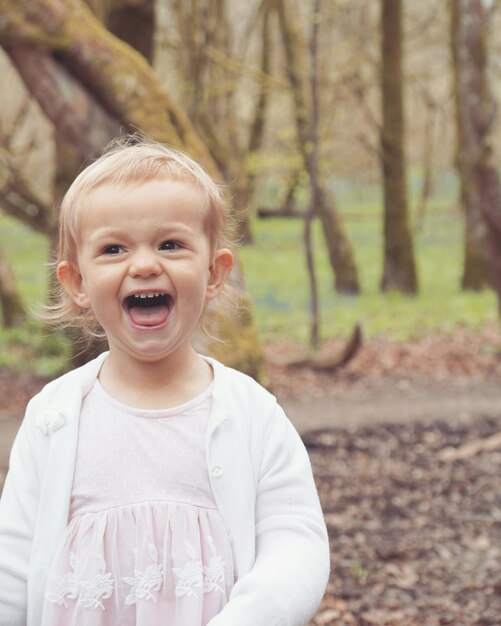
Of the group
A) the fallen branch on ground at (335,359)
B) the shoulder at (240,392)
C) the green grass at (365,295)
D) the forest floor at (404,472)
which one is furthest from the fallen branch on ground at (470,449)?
the shoulder at (240,392)

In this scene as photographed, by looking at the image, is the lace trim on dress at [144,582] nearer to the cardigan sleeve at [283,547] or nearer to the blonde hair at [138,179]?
the cardigan sleeve at [283,547]

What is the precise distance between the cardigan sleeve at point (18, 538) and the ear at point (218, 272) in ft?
1.59

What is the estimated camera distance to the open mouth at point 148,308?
6.07 feet

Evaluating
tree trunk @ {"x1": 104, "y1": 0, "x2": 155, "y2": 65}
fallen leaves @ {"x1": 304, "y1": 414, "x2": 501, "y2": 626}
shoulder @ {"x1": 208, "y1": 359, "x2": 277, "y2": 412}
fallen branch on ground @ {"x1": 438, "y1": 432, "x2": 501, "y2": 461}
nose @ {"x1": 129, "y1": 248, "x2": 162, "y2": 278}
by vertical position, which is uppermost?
tree trunk @ {"x1": 104, "y1": 0, "x2": 155, "y2": 65}

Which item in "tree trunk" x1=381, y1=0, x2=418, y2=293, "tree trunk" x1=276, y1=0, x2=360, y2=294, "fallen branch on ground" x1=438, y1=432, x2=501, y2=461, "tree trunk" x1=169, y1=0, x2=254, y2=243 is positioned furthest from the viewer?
"tree trunk" x1=381, y1=0, x2=418, y2=293

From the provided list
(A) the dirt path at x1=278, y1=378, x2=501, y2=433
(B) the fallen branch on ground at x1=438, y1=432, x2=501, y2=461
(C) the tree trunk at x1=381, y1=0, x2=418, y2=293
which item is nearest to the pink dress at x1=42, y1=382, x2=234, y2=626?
(B) the fallen branch on ground at x1=438, y1=432, x2=501, y2=461

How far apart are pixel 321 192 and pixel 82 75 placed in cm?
1064

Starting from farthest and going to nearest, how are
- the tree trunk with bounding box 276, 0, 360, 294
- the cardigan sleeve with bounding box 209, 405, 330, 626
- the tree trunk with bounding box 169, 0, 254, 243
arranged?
the tree trunk with bounding box 276, 0, 360, 294 < the tree trunk with bounding box 169, 0, 254, 243 < the cardigan sleeve with bounding box 209, 405, 330, 626

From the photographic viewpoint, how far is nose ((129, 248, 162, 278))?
1813 mm

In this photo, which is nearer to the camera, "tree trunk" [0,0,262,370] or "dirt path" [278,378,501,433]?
"tree trunk" [0,0,262,370]

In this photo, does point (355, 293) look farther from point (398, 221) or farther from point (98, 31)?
point (98, 31)

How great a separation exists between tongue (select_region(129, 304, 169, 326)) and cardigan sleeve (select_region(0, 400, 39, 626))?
0.35m

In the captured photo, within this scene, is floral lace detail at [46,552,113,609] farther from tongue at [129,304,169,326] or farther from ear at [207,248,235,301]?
ear at [207,248,235,301]

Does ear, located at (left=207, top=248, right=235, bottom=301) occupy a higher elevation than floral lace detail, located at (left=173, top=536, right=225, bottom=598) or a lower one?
higher
